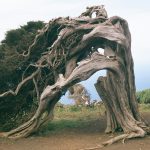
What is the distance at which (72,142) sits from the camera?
17.0 metres

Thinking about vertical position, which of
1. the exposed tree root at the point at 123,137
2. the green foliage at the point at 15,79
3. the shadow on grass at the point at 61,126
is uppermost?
the green foliage at the point at 15,79

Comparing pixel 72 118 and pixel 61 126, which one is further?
pixel 72 118

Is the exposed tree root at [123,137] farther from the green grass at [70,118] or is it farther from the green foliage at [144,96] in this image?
the green foliage at [144,96]

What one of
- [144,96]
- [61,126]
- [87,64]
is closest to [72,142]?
[87,64]

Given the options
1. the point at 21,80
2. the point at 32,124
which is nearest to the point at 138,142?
the point at 32,124

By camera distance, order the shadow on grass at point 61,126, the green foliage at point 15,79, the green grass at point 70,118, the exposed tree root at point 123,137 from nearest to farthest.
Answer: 1. the exposed tree root at point 123,137
2. the green foliage at point 15,79
3. the shadow on grass at point 61,126
4. the green grass at point 70,118

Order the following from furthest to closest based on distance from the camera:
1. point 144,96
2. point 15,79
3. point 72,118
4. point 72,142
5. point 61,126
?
point 144,96
point 72,118
point 61,126
point 15,79
point 72,142

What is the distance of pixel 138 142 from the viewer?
1620 cm

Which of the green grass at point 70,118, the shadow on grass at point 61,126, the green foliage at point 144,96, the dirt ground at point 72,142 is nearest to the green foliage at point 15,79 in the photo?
the shadow on grass at point 61,126

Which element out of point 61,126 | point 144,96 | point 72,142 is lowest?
point 72,142

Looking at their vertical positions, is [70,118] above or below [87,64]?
below

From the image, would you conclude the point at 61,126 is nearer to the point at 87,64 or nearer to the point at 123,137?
the point at 87,64

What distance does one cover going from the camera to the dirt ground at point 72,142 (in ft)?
52.3

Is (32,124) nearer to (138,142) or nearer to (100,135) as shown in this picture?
(100,135)
